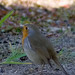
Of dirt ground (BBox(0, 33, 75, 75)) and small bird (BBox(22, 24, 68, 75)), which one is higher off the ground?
small bird (BBox(22, 24, 68, 75))

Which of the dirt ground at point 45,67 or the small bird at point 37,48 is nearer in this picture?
the small bird at point 37,48

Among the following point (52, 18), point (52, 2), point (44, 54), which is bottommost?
point (44, 54)

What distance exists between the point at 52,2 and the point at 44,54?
584 centimetres

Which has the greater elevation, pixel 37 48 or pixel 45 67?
pixel 37 48

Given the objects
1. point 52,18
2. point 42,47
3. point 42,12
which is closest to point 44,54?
point 42,47

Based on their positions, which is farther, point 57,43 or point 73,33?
point 73,33

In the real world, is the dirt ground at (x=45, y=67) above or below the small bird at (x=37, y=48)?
below

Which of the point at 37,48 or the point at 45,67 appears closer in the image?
the point at 37,48

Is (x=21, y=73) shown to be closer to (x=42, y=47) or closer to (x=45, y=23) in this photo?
(x=42, y=47)

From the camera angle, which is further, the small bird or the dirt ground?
the dirt ground

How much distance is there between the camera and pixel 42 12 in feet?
24.5

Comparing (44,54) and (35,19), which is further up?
(35,19)

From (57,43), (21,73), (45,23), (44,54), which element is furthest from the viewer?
(45,23)

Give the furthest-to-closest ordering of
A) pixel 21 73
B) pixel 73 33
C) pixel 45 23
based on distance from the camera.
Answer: pixel 45 23 → pixel 73 33 → pixel 21 73
